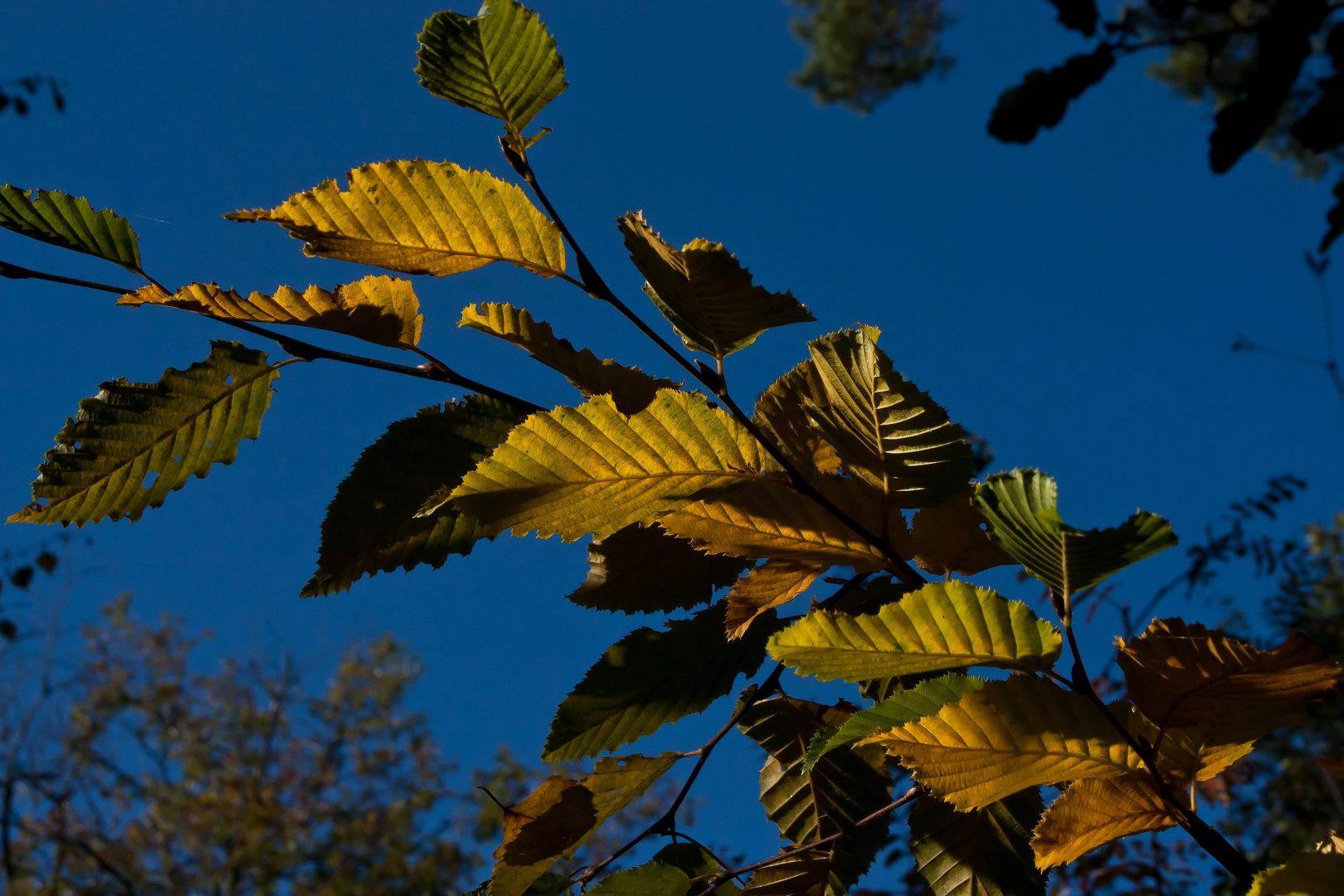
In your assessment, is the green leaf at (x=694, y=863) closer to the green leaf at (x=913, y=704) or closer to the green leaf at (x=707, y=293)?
the green leaf at (x=913, y=704)

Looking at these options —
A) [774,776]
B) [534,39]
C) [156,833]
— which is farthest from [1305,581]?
[156,833]

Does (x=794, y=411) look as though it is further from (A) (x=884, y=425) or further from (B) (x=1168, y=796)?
(B) (x=1168, y=796)

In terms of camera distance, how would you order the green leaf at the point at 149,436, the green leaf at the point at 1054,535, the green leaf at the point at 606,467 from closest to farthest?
the green leaf at the point at 1054,535 < the green leaf at the point at 606,467 < the green leaf at the point at 149,436

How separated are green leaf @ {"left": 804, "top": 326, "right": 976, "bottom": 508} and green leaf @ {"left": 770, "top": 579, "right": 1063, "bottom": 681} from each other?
8 cm

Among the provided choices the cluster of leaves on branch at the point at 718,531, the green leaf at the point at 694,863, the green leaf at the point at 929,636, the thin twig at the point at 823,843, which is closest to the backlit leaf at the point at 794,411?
the cluster of leaves on branch at the point at 718,531

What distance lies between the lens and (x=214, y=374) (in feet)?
1.85

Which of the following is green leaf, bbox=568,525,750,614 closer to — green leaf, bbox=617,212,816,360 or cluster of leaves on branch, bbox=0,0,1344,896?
cluster of leaves on branch, bbox=0,0,1344,896

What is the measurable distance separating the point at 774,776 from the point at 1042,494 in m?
0.39

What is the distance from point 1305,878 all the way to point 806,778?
0.34 m

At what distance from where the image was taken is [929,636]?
0.39 metres

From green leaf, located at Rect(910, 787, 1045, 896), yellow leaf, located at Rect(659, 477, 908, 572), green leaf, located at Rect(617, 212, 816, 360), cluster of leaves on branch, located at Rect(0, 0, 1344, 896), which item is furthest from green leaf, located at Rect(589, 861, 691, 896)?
green leaf, located at Rect(617, 212, 816, 360)

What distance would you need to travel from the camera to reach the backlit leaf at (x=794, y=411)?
48 cm

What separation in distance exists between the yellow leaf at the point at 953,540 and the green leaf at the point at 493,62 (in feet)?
1.04

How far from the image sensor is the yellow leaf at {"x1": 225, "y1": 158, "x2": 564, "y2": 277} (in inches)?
18.7
